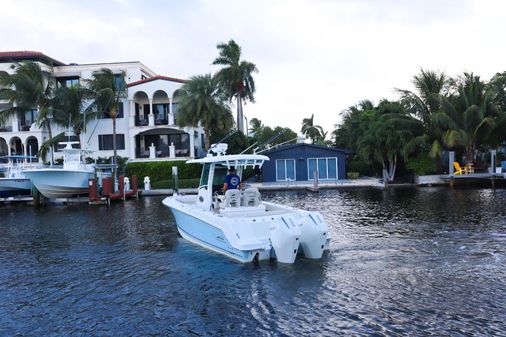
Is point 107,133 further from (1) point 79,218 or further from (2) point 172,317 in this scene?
(2) point 172,317

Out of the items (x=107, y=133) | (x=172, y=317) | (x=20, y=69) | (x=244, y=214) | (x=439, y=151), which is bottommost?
(x=172, y=317)

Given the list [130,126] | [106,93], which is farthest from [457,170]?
[106,93]

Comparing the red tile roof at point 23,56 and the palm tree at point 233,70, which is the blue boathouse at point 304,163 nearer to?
the palm tree at point 233,70

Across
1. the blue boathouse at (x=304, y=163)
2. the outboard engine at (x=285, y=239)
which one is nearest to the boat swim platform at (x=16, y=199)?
the blue boathouse at (x=304, y=163)

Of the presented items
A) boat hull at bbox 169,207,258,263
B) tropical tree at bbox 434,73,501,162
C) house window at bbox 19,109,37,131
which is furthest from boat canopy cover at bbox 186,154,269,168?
house window at bbox 19,109,37,131

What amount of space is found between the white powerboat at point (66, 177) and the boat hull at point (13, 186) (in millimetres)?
3230

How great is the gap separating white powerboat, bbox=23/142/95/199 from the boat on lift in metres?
18.6

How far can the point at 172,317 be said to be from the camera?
26.9 feet

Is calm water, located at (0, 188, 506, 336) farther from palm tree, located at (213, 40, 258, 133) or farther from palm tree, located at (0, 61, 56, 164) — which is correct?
palm tree, located at (213, 40, 258, 133)

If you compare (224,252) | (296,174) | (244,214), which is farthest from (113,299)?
(296,174)

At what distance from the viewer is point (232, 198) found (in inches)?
492

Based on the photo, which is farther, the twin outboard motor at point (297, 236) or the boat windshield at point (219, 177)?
the boat windshield at point (219, 177)

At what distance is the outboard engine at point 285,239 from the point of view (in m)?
10.4

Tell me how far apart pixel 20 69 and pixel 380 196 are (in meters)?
32.9
